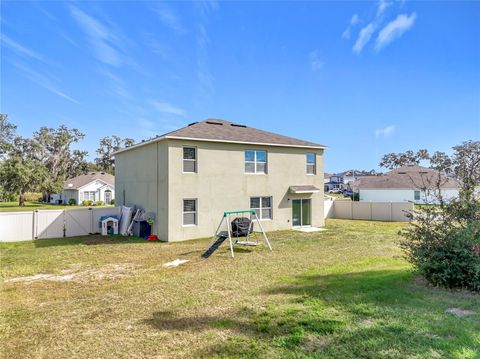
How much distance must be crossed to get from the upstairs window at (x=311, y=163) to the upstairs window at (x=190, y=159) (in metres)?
8.00

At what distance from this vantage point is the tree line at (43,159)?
37.6 metres

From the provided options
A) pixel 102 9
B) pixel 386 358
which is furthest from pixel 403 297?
pixel 102 9

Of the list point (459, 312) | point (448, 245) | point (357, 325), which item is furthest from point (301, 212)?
point (357, 325)

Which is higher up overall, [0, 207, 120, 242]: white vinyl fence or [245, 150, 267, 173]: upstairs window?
[245, 150, 267, 173]: upstairs window

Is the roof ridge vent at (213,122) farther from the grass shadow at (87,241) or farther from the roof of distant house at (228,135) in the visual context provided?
the grass shadow at (87,241)

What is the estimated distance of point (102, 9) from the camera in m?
10.3

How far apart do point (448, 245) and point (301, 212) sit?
1251cm

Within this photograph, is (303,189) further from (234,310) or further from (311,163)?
(234,310)

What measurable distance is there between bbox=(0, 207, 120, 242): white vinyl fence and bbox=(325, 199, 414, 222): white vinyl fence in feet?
60.0

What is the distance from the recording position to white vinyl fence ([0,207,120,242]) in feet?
46.7

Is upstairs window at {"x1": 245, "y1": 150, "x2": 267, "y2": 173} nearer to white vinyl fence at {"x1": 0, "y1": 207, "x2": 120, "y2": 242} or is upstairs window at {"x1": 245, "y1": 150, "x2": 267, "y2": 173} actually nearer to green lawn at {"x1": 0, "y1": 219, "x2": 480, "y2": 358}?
green lawn at {"x1": 0, "y1": 219, "x2": 480, "y2": 358}

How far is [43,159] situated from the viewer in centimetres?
5153

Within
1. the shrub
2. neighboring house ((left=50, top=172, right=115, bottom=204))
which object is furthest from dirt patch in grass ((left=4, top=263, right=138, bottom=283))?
neighboring house ((left=50, top=172, right=115, bottom=204))

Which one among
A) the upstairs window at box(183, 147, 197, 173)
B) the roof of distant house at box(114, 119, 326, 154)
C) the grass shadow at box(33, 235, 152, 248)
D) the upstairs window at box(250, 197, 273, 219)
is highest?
the roof of distant house at box(114, 119, 326, 154)
